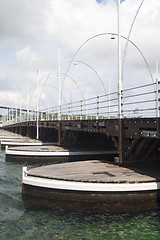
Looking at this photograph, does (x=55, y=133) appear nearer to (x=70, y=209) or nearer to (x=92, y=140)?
(x=92, y=140)

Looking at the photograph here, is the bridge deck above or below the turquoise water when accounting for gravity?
above

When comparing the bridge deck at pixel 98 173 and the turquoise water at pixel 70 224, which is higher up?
the bridge deck at pixel 98 173

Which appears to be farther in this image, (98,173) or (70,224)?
(98,173)

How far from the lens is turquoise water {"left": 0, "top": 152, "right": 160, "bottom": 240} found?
879 centimetres

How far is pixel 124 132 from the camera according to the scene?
14336 mm

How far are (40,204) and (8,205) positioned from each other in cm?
164

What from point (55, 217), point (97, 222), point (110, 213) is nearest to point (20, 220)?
point (55, 217)

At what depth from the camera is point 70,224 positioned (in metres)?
9.56

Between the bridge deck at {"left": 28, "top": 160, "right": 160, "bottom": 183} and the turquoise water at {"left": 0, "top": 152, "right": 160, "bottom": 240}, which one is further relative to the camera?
the bridge deck at {"left": 28, "top": 160, "right": 160, "bottom": 183}

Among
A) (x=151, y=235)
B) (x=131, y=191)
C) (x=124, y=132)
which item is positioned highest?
(x=124, y=132)

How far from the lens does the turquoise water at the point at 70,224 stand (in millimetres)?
8789

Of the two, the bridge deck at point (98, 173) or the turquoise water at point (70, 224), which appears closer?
the turquoise water at point (70, 224)

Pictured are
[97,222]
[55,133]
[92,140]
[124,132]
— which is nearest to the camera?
[97,222]

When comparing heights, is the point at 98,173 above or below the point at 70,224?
above
